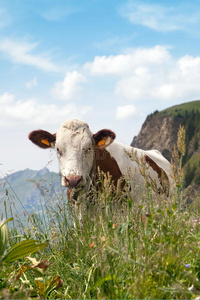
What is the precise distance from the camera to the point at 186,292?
2.86 m

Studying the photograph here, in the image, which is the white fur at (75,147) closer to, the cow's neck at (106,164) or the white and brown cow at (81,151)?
the white and brown cow at (81,151)

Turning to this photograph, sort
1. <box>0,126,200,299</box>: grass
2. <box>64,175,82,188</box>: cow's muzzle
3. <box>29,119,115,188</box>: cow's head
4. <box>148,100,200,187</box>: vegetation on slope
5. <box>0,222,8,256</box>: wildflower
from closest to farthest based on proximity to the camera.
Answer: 1. <box>0,126,200,299</box>: grass
2. <box>0,222,8,256</box>: wildflower
3. <box>64,175,82,188</box>: cow's muzzle
4. <box>29,119,115,188</box>: cow's head
5. <box>148,100,200,187</box>: vegetation on slope

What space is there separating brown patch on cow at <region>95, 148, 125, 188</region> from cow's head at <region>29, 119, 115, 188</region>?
0.16 metres

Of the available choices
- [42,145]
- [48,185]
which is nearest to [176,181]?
[48,185]

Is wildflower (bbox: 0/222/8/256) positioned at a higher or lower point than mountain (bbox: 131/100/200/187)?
lower

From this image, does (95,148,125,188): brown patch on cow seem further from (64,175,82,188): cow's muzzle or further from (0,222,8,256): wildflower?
(0,222,8,256): wildflower

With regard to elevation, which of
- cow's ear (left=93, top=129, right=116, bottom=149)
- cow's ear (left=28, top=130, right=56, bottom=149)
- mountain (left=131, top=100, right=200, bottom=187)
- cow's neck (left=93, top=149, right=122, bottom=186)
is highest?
mountain (left=131, top=100, right=200, bottom=187)

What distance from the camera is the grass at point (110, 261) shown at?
122 inches

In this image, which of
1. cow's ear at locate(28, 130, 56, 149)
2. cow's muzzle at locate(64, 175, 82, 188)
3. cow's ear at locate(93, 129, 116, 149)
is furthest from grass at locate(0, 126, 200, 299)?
cow's ear at locate(28, 130, 56, 149)

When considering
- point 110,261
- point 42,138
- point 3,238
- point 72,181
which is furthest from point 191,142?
point 110,261

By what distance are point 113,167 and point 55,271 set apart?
3.57 meters

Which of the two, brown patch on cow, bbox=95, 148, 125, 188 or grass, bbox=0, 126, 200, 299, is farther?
brown patch on cow, bbox=95, 148, 125, 188

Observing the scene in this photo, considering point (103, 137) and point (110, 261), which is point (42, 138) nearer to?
point (103, 137)

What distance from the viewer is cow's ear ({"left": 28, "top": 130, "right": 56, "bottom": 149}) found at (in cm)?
737
